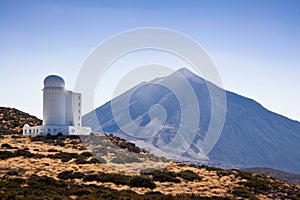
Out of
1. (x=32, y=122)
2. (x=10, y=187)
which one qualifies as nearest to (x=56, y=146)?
(x=32, y=122)

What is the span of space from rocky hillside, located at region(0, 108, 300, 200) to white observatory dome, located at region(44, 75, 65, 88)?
496 inches

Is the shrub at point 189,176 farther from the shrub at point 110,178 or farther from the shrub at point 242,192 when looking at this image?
the shrub at point 110,178

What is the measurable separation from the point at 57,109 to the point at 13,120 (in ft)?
37.5

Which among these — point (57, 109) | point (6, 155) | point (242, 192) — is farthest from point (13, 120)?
point (242, 192)

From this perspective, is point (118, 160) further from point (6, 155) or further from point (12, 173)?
point (12, 173)

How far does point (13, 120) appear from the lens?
251 feet

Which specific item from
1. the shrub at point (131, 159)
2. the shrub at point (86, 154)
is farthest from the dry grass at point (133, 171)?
the shrub at point (86, 154)

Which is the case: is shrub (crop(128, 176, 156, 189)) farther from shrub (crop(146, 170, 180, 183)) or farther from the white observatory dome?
the white observatory dome

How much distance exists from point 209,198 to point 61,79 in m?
40.2

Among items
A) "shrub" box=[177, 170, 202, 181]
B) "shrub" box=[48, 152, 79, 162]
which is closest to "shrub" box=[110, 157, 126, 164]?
"shrub" box=[48, 152, 79, 162]

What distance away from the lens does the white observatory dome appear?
2719 inches

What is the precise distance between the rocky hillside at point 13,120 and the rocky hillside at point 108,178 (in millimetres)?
11047

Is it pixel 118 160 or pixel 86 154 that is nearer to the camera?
pixel 118 160

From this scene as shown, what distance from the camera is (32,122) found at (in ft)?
251
